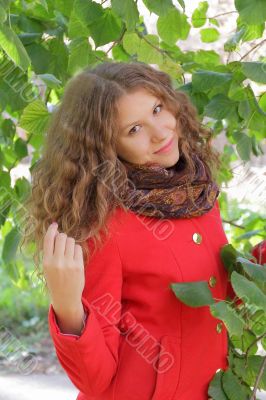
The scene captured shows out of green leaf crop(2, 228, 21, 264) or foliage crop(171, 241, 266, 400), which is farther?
green leaf crop(2, 228, 21, 264)

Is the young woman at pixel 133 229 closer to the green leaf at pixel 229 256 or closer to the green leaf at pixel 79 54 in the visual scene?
the green leaf at pixel 229 256

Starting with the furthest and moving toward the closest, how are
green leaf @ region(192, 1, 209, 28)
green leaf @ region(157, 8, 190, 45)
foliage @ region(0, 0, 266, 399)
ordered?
1. green leaf @ region(192, 1, 209, 28)
2. green leaf @ region(157, 8, 190, 45)
3. foliage @ region(0, 0, 266, 399)

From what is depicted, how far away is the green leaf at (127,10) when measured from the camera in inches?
53.9

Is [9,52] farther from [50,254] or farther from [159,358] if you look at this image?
[159,358]

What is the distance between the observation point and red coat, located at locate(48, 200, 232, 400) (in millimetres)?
1351

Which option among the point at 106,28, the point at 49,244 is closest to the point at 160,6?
the point at 106,28

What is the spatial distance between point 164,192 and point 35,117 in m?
0.44

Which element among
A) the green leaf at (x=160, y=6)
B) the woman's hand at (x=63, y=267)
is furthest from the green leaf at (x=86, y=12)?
the woman's hand at (x=63, y=267)

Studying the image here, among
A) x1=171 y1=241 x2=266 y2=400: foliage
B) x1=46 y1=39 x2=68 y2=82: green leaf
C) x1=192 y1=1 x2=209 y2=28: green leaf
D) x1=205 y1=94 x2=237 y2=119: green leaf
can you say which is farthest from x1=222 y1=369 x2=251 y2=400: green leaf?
x1=192 y1=1 x2=209 y2=28: green leaf

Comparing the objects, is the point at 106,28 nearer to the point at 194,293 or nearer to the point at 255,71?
the point at 255,71

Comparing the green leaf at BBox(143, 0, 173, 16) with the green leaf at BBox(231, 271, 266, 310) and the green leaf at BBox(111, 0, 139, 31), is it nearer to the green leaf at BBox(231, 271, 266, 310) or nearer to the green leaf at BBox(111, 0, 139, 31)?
the green leaf at BBox(111, 0, 139, 31)

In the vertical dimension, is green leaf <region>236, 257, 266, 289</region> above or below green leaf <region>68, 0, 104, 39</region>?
below

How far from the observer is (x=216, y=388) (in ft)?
4.65

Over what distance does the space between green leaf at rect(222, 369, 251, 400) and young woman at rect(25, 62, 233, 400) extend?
29 millimetres
